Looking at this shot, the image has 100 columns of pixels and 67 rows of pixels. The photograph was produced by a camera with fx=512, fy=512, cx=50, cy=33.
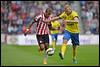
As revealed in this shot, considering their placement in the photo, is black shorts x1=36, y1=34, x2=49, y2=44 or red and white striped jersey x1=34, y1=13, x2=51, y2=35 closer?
red and white striped jersey x1=34, y1=13, x2=51, y2=35

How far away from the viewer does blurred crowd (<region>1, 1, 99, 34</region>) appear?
34781mm

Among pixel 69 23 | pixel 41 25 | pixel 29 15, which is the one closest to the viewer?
pixel 69 23

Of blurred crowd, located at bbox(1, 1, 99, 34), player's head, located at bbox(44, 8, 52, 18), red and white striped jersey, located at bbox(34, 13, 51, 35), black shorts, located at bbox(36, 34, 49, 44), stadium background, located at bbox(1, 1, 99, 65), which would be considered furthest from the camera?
blurred crowd, located at bbox(1, 1, 99, 34)

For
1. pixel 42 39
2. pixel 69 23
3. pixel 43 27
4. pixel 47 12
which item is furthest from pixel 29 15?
pixel 69 23

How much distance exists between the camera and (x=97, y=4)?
124ft

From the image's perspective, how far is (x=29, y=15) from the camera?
117 ft

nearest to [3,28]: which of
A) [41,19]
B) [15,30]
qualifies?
[15,30]

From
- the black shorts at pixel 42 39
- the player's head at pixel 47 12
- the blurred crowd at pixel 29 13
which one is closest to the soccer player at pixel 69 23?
the player's head at pixel 47 12

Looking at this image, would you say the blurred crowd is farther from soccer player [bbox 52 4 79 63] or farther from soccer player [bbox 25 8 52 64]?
soccer player [bbox 52 4 79 63]

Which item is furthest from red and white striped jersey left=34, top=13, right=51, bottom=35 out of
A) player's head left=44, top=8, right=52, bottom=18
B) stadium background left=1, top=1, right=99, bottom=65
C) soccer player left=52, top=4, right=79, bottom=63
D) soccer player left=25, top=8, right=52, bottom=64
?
stadium background left=1, top=1, right=99, bottom=65

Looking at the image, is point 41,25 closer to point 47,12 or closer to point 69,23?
point 47,12

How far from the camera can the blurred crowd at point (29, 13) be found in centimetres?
3478

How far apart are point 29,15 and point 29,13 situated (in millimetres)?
Result: 191

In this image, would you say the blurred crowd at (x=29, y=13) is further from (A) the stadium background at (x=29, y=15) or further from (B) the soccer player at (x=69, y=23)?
(B) the soccer player at (x=69, y=23)
